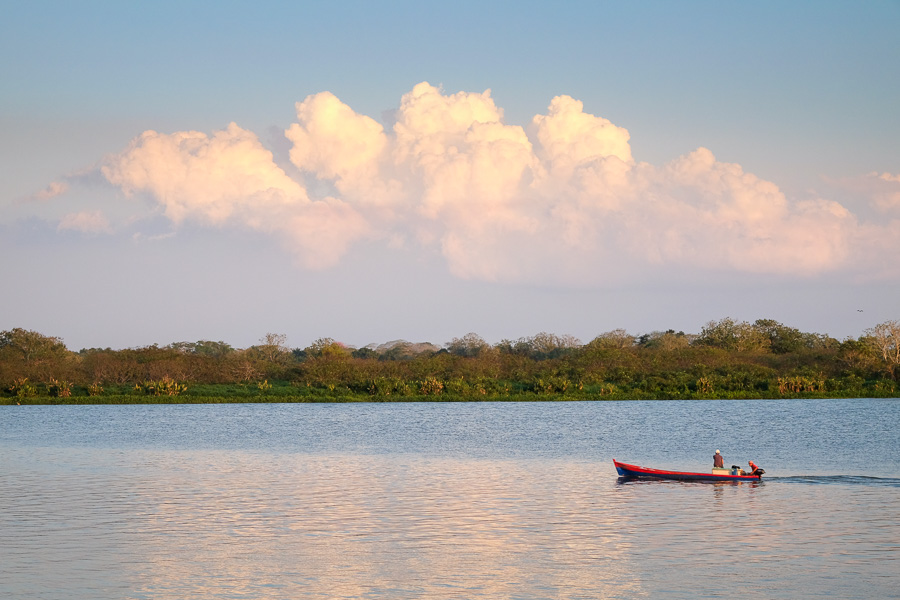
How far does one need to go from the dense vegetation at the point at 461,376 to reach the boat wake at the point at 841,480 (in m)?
57.2

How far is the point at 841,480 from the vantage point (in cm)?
3541

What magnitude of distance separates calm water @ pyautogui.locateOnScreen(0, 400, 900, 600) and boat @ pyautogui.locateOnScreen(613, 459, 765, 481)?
0.35 m

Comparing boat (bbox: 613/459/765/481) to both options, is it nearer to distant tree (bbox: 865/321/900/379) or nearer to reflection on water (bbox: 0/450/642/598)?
reflection on water (bbox: 0/450/642/598)

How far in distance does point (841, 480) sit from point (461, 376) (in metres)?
72.6

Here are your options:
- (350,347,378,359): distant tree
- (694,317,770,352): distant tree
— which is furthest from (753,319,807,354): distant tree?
(350,347,378,359): distant tree

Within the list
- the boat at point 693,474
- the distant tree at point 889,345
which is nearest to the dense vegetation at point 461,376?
the distant tree at point 889,345

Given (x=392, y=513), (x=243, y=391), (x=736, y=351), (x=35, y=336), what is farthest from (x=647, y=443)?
(x=35, y=336)

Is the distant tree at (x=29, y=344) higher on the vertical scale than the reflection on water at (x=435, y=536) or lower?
higher

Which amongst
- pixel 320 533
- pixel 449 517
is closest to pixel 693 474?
pixel 449 517

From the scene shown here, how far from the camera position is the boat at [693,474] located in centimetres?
3538

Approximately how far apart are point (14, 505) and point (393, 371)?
77.8 meters

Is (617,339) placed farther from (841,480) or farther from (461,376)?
(841,480)

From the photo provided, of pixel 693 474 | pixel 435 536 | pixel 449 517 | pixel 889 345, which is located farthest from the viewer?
pixel 889 345

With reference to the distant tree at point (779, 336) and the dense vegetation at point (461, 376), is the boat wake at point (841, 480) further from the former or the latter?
the distant tree at point (779, 336)
